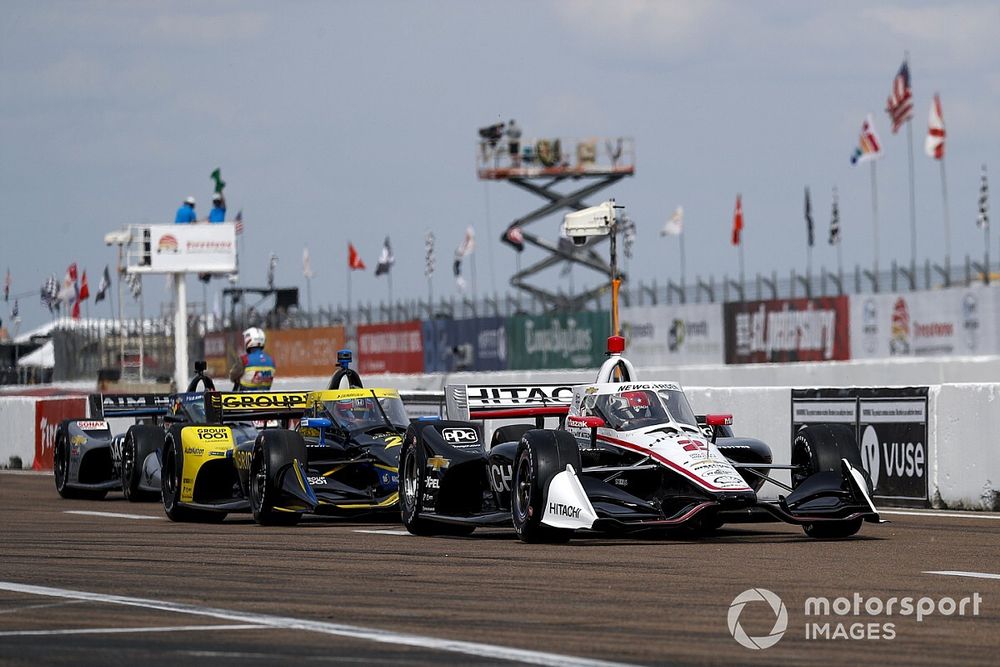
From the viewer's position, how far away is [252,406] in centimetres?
1808

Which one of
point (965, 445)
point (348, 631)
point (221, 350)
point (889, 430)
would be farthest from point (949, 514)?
point (221, 350)

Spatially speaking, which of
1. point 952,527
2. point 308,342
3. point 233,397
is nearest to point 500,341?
point 308,342

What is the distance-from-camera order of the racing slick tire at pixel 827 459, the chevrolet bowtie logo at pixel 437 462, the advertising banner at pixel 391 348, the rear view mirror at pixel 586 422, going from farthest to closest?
1. the advertising banner at pixel 391 348
2. the chevrolet bowtie logo at pixel 437 462
3. the rear view mirror at pixel 586 422
4. the racing slick tire at pixel 827 459

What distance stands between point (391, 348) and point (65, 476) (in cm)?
3326

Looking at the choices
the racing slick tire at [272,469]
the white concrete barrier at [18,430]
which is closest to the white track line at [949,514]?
the racing slick tire at [272,469]

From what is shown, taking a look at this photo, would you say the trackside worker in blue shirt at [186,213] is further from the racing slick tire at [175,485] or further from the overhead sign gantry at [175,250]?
the racing slick tire at [175,485]

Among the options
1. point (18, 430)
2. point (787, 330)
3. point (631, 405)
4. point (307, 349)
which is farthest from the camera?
point (307, 349)

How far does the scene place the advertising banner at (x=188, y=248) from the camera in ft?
146

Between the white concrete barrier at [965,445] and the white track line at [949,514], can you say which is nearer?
the white track line at [949,514]

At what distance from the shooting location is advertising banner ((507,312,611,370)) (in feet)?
154

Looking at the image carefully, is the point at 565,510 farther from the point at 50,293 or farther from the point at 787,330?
the point at 50,293

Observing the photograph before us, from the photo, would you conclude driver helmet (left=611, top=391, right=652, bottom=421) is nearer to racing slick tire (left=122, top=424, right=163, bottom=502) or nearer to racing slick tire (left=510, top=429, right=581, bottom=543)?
racing slick tire (left=510, top=429, right=581, bottom=543)

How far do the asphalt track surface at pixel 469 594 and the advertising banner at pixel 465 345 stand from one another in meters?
34.9

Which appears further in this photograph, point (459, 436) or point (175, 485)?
point (175, 485)
